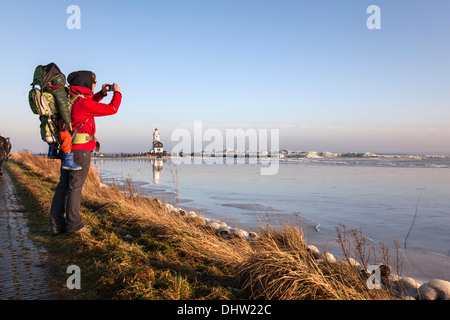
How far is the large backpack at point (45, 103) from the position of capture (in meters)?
4.24

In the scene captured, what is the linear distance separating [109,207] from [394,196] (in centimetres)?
1020

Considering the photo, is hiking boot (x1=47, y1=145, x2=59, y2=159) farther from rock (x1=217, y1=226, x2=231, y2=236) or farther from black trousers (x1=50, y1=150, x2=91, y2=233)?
rock (x1=217, y1=226, x2=231, y2=236)

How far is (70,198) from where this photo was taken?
188 inches

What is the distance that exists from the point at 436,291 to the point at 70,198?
17.2 ft

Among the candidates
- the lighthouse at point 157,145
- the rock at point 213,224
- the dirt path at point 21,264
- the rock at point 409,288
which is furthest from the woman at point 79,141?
the lighthouse at point 157,145

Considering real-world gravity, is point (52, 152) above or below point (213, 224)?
above

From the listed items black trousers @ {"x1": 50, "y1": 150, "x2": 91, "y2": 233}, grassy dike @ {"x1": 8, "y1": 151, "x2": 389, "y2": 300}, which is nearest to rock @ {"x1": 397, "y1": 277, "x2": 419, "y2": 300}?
grassy dike @ {"x1": 8, "y1": 151, "x2": 389, "y2": 300}

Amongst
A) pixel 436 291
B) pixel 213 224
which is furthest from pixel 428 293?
pixel 213 224

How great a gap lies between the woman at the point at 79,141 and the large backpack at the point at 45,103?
0.83 ft

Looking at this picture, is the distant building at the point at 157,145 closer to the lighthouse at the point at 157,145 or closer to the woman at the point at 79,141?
the lighthouse at the point at 157,145

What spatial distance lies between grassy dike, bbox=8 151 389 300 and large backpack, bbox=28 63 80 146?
167 cm

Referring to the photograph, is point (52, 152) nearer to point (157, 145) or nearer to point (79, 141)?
point (79, 141)
